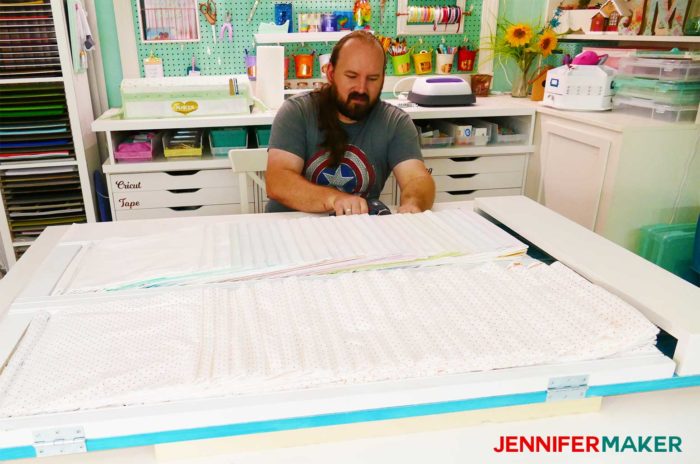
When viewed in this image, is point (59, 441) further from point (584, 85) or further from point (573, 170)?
point (584, 85)

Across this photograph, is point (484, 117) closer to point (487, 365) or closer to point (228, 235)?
point (228, 235)

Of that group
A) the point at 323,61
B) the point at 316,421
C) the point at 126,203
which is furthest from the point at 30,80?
the point at 316,421

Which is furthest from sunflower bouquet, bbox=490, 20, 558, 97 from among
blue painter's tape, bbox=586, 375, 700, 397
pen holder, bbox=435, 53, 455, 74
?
blue painter's tape, bbox=586, 375, 700, 397

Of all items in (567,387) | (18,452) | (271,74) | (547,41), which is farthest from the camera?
(547,41)

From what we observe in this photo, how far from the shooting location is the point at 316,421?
27.5 inches

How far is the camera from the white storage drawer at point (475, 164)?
272 cm

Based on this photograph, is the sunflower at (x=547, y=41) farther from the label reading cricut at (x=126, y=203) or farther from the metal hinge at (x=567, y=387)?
the metal hinge at (x=567, y=387)

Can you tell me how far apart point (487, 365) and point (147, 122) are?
205 cm

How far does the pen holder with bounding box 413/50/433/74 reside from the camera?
304cm

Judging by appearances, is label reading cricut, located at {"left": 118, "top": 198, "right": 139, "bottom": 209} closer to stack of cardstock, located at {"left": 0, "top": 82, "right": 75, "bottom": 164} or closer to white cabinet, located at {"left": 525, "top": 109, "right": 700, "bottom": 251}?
stack of cardstock, located at {"left": 0, "top": 82, "right": 75, "bottom": 164}

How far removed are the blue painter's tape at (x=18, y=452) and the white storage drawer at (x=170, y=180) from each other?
1.95 meters

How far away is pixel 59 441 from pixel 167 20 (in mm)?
2581

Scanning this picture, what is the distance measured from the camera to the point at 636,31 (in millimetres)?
2482

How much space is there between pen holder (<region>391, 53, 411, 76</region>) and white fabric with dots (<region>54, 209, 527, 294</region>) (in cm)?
196
